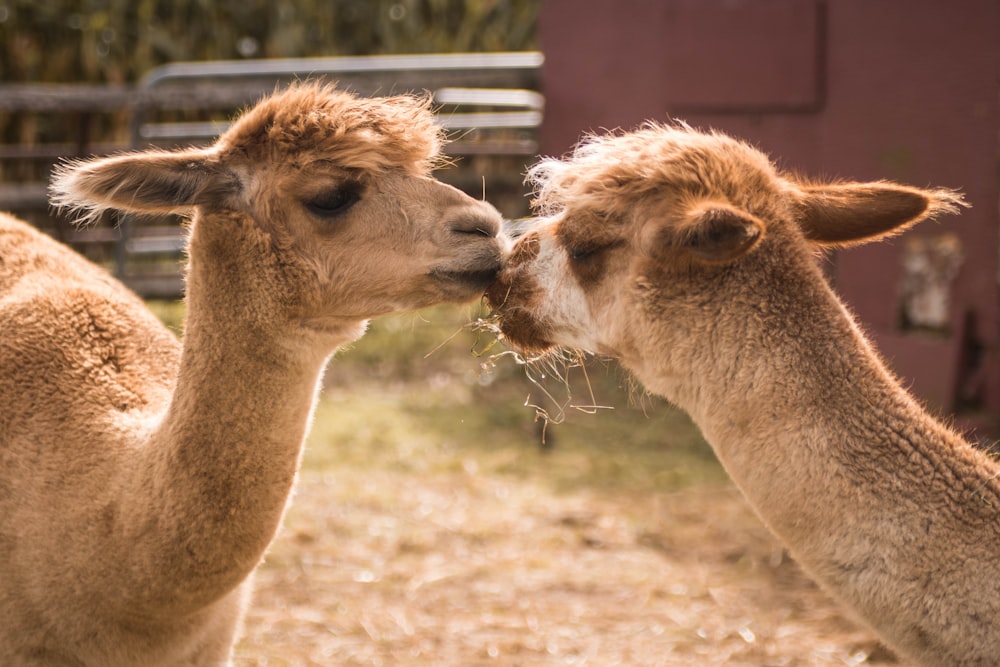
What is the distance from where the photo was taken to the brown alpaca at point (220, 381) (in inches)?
104

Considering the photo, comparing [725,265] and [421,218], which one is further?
[421,218]

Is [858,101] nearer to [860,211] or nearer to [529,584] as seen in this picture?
[529,584]

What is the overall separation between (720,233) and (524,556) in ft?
9.80

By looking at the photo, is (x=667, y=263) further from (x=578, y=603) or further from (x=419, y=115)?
(x=578, y=603)

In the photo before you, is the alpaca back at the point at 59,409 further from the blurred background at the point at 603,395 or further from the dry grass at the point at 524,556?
the dry grass at the point at 524,556

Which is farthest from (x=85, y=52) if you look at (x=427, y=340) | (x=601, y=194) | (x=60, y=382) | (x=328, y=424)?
(x=601, y=194)

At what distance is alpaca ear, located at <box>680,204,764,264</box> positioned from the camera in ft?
7.23

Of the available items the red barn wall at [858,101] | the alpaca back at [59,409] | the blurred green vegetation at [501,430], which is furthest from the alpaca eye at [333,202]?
the red barn wall at [858,101]

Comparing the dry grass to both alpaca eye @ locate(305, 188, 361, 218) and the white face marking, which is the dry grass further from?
alpaca eye @ locate(305, 188, 361, 218)

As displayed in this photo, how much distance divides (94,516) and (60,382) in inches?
17.5

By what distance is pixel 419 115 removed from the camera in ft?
9.81

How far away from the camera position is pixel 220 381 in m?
2.68

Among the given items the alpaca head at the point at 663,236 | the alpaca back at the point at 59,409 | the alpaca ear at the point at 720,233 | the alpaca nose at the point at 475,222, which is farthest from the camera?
the alpaca nose at the point at 475,222

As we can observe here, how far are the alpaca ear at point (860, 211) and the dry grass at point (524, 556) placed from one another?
0.70 metres
